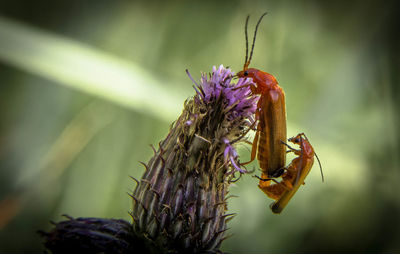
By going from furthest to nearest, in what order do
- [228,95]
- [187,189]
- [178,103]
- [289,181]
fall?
[178,103] < [289,181] < [228,95] < [187,189]

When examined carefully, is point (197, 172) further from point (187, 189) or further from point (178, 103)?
point (178, 103)

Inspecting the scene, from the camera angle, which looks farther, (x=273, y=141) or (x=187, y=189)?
(x=273, y=141)

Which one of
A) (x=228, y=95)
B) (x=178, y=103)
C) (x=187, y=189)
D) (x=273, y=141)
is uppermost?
(x=178, y=103)

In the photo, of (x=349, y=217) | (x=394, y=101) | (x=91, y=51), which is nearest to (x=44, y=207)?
(x=91, y=51)

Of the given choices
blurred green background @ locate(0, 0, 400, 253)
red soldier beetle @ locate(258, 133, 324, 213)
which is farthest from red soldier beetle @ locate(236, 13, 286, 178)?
blurred green background @ locate(0, 0, 400, 253)

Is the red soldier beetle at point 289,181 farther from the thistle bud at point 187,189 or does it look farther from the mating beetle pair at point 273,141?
the thistle bud at point 187,189

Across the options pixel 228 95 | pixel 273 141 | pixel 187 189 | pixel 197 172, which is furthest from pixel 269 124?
pixel 187 189
